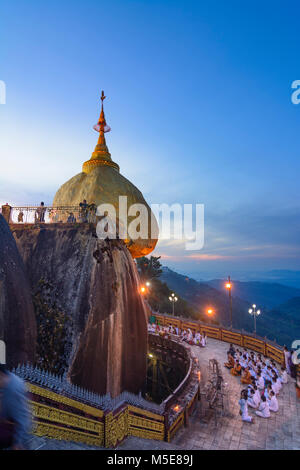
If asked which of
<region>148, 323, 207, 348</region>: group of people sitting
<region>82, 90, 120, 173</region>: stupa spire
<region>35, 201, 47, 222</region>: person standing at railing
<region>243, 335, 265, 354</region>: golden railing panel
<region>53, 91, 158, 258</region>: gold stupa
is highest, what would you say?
<region>82, 90, 120, 173</region>: stupa spire

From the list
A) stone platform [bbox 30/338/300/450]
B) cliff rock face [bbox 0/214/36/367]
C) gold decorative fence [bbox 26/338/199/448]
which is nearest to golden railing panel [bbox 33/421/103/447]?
gold decorative fence [bbox 26/338/199/448]

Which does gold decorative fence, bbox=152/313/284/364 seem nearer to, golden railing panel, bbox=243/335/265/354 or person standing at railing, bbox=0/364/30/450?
golden railing panel, bbox=243/335/265/354

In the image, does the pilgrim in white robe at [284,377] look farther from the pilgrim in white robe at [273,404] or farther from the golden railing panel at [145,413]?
the golden railing panel at [145,413]

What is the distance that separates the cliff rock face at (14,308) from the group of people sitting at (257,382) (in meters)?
10.6

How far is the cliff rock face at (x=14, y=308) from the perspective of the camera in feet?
31.9

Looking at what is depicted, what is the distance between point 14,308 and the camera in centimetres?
1023

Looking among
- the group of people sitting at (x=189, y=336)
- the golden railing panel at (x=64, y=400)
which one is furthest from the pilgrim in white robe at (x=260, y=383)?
the golden railing panel at (x=64, y=400)

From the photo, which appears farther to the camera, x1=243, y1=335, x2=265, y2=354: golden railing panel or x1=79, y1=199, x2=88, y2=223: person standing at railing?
x1=243, y1=335, x2=265, y2=354: golden railing panel

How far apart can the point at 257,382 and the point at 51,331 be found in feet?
38.3

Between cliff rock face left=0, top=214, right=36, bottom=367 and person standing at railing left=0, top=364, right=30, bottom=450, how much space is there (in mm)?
8147

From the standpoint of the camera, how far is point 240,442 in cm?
881

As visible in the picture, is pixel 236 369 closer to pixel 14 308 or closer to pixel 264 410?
pixel 264 410

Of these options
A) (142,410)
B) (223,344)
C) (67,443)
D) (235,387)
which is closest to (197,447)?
(142,410)

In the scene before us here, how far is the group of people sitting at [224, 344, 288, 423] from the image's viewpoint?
10336 millimetres
